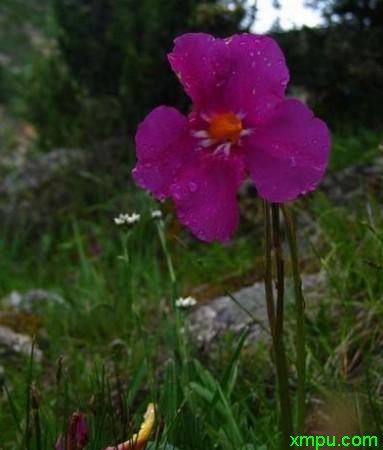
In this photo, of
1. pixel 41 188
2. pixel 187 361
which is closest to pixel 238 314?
pixel 187 361

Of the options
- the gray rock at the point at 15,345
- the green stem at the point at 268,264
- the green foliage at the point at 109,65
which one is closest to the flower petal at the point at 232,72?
the green stem at the point at 268,264

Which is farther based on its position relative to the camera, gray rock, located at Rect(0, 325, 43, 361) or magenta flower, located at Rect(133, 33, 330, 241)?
gray rock, located at Rect(0, 325, 43, 361)

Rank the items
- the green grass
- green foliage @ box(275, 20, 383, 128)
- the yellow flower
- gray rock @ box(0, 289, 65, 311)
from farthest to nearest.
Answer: green foliage @ box(275, 20, 383, 128), gray rock @ box(0, 289, 65, 311), the green grass, the yellow flower

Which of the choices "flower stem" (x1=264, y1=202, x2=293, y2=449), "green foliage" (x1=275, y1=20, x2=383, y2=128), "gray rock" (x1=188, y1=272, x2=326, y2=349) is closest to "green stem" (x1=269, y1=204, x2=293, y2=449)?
"flower stem" (x1=264, y1=202, x2=293, y2=449)

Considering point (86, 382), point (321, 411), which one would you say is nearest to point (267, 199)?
point (321, 411)

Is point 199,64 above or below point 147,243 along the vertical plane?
below

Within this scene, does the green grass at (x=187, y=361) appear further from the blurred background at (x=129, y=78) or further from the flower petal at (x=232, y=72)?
the blurred background at (x=129, y=78)

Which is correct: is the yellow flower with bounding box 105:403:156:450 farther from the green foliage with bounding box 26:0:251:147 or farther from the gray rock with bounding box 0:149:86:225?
the gray rock with bounding box 0:149:86:225

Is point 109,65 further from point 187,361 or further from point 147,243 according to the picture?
point 187,361
